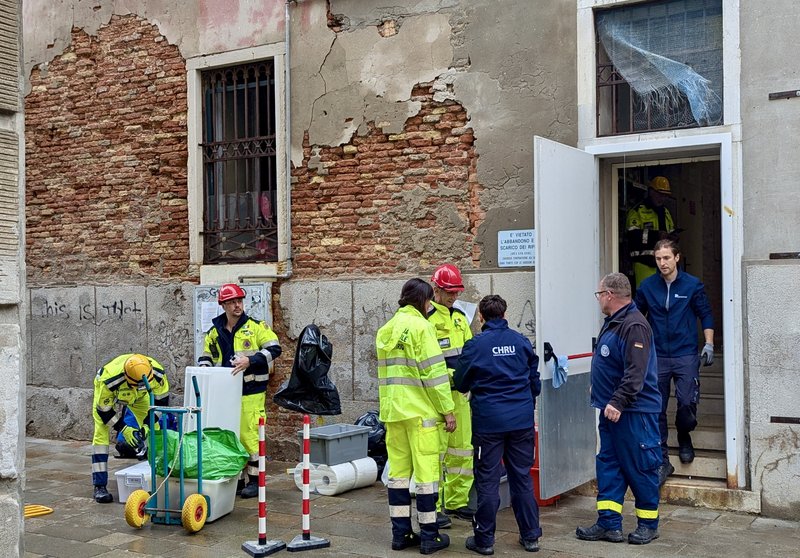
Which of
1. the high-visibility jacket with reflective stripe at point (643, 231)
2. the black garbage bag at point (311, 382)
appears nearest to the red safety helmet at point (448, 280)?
the black garbage bag at point (311, 382)

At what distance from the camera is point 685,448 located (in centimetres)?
855

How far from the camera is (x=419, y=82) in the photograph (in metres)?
9.93

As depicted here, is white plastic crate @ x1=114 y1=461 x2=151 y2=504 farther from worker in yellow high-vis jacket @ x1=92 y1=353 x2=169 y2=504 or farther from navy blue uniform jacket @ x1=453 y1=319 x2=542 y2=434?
navy blue uniform jacket @ x1=453 y1=319 x2=542 y2=434

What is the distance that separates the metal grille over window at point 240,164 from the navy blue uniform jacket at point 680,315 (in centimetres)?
452

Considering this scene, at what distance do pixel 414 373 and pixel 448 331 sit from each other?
0.99 meters

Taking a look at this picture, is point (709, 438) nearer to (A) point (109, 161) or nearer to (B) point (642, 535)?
(B) point (642, 535)

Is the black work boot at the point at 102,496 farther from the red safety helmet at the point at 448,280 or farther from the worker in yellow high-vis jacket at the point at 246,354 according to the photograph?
the red safety helmet at the point at 448,280

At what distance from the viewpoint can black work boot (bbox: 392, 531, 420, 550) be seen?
6984 mm

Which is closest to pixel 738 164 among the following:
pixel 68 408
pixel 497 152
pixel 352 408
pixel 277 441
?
pixel 497 152

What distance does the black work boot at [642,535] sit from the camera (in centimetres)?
700

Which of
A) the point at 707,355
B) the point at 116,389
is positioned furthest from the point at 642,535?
the point at 116,389

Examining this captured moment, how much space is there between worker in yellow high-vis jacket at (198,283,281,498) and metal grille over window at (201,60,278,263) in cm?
188

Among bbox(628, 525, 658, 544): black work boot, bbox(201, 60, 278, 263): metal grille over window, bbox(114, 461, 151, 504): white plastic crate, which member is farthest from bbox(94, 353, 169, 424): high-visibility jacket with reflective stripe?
bbox(628, 525, 658, 544): black work boot

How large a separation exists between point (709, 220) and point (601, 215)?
424 centimetres
